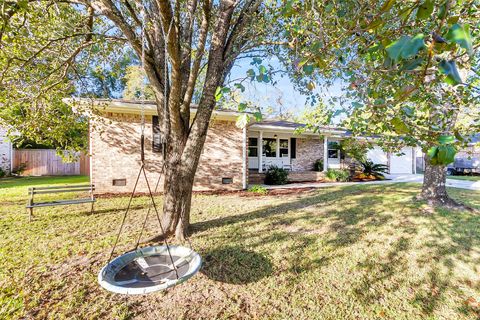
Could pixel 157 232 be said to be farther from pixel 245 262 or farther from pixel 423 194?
pixel 423 194

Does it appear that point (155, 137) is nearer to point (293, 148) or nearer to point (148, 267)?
point (148, 267)

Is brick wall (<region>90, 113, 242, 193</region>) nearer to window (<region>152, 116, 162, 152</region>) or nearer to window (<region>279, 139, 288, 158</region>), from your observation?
window (<region>152, 116, 162, 152</region>)

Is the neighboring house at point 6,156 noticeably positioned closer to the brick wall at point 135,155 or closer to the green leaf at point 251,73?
the brick wall at point 135,155

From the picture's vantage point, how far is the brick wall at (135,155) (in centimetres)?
900

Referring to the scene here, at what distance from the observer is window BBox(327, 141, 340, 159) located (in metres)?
16.8

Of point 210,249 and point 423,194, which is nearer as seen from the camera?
point 210,249

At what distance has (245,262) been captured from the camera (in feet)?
12.2

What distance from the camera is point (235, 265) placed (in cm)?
362

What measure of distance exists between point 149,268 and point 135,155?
7780mm

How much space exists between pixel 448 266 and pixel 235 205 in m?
5.16

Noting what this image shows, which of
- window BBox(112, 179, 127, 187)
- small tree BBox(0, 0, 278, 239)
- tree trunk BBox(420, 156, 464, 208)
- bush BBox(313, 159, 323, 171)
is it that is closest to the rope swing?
small tree BBox(0, 0, 278, 239)

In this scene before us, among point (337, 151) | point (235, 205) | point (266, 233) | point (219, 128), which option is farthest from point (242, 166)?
point (337, 151)

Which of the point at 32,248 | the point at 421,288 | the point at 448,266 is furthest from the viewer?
the point at 32,248

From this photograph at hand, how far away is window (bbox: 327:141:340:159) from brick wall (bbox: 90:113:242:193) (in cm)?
884
